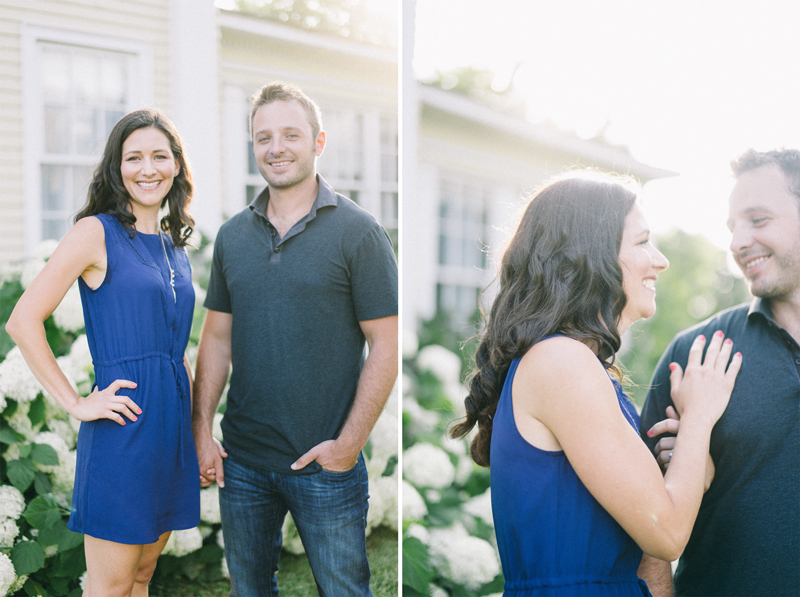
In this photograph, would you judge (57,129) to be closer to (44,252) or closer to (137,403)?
(44,252)

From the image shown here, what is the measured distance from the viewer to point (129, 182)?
5.59ft

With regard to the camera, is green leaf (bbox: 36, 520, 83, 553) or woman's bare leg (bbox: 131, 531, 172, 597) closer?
woman's bare leg (bbox: 131, 531, 172, 597)

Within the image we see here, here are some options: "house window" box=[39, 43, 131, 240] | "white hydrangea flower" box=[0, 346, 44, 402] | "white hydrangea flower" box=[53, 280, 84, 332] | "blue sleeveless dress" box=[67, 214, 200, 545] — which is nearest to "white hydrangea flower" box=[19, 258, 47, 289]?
"white hydrangea flower" box=[53, 280, 84, 332]

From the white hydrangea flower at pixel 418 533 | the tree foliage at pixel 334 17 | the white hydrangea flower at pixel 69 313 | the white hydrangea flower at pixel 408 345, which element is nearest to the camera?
the white hydrangea flower at pixel 69 313

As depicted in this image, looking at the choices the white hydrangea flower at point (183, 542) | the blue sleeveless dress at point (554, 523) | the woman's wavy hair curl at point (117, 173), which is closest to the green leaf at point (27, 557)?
the white hydrangea flower at point (183, 542)

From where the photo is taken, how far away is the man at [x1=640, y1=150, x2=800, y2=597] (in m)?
1.54

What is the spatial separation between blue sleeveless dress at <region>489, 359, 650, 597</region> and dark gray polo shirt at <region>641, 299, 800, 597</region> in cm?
43

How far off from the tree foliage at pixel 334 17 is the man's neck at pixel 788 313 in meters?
1.81

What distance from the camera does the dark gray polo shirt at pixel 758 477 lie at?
5.05ft

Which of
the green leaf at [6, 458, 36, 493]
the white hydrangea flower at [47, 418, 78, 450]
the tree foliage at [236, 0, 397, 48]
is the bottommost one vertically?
the green leaf at [6, 458, 36, 493]

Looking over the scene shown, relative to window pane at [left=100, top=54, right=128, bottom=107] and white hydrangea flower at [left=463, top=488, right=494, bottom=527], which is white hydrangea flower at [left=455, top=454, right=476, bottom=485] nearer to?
white hydrangea flower at [left=463, top=488, right=494, bottom=527]

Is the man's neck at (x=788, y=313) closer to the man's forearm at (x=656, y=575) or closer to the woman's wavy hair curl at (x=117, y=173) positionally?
the man's forearm at (x=656, y=575)

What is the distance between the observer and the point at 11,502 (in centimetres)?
202

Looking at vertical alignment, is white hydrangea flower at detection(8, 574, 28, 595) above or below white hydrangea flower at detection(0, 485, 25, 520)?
below
